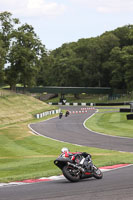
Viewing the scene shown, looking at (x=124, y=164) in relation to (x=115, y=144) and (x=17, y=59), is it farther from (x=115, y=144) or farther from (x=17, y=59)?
(x=17, y=59)

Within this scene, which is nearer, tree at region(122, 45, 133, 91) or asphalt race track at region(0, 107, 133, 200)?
asphalt race track at region(0, 107, 133, 200)

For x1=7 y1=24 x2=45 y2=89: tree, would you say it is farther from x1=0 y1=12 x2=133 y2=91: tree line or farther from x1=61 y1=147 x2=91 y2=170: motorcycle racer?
x1=61 y1=147 x2=91 y2=170: motorcycle racer

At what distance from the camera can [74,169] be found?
49.2 ft

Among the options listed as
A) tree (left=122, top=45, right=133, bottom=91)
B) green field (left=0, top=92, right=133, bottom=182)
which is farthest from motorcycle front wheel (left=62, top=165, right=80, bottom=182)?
tree (left=122, top=45, right=133, bottom=91)

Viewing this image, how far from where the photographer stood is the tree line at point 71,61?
109m

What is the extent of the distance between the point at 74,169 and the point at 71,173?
191 millimetres

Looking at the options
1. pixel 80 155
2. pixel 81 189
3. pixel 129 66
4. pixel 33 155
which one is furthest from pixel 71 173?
pixel 129 66

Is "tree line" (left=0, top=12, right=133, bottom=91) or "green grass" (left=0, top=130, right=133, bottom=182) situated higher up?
"tree line" (left=0, top=12, right=133, bottom=91)

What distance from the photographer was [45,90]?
441 feet

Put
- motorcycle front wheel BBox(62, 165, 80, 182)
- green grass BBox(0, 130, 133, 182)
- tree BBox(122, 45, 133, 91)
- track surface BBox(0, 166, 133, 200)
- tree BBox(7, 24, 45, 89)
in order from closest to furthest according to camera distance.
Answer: track surface BBox(0, 166, 133, 200)
motorcycle front wheel BBox(62, 165, 80, 182)
green grass BBox(0, 130, 133, 182)
tree BBox(7, 24, 45, 89)
tree BBox(122, 45, 133, 91)

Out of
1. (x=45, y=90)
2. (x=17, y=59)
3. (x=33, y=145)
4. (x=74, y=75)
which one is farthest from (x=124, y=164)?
(x=74, y=75)

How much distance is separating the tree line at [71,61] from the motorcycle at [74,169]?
84.9 meters

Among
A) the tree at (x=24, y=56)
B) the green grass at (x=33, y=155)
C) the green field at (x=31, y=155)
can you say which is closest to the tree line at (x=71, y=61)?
the tree at (x=24, y=56)

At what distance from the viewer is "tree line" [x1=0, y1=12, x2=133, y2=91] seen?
109312 millimetres
